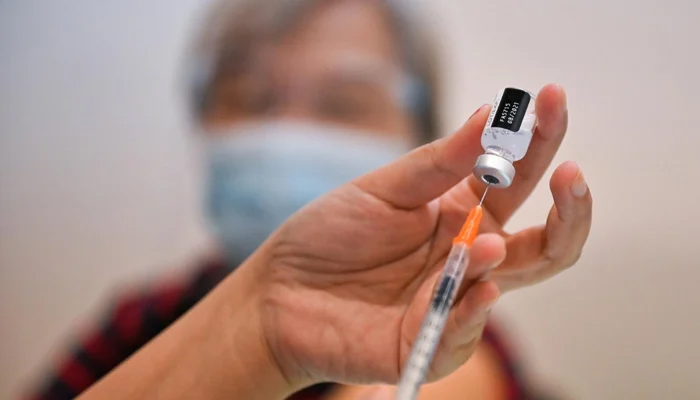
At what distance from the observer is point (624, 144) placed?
3.80 feet

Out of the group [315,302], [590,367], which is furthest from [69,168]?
[590,367]

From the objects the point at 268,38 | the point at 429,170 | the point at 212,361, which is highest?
the point at 268,38

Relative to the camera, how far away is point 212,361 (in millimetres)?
786

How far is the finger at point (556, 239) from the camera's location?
0.62 metres

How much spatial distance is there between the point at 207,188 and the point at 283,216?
216 mm

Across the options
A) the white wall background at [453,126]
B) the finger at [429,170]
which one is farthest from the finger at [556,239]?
the white wall background at [453,126]

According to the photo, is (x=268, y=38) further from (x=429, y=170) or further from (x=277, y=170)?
(x=429, y=170)

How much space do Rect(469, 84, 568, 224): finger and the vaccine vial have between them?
0.07 feet

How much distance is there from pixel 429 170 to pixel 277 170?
0.60m

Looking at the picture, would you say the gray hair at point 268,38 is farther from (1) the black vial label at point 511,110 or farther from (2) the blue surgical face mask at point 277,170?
(1) the black vial label at point 511,110

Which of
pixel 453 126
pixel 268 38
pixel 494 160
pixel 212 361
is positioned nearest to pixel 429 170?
pixel 494 160

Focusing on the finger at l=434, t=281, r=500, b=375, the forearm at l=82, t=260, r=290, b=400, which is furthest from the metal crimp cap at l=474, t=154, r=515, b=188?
the forearm at l=82, t=260, r=290, b=400

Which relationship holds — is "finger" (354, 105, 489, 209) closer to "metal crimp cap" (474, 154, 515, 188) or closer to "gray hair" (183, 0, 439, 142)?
"metal crimp cap" (474, 154, 515, 188)

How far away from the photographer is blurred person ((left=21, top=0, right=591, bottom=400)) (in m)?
0.69
